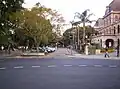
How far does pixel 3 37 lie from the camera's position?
145ft

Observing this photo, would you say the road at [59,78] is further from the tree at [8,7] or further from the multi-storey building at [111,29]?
the multi-storey building at [111,29]

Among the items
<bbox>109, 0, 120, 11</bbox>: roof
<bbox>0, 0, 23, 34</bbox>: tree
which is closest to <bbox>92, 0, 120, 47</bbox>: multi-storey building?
<bbox>109, 0, 120, 11</bbox>: roof

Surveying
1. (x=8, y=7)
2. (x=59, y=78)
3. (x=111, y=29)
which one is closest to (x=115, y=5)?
(x=111, y=29)

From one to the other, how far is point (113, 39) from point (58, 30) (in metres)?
40.7

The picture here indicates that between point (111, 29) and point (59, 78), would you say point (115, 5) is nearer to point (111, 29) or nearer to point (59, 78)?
point (111, 29)

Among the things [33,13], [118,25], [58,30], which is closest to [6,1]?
[33,13]

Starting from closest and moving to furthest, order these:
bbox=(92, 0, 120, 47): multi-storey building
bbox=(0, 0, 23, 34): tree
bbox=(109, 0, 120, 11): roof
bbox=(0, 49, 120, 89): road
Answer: bbox=(0, 49, 120, 89): road
bbox=(0, 0, 23, 34): tree
bbox=(92, 0, 120, 47): multi-storey building
bbox=(109, 0, 120, 11): roof

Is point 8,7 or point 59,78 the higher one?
point 8,7

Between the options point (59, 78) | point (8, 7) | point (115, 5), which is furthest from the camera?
point (115, 5)

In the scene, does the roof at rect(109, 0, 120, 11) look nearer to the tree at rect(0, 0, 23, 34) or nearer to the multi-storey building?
the multi-storey building

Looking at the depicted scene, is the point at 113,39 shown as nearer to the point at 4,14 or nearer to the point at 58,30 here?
the point at 58,30

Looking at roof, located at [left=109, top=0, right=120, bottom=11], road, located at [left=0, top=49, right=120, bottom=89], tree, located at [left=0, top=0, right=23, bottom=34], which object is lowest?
road, located at [left=0, top=49, right=120, bottom=89]

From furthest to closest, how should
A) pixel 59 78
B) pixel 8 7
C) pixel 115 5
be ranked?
A: pixel 115 5 < pixel 8 7 < pixel 59 78

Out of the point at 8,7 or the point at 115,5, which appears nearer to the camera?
the point at 8,7
